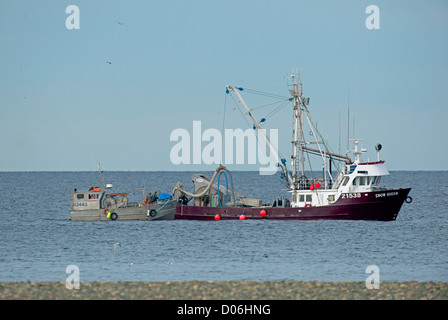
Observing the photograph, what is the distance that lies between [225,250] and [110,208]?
64.9 ft

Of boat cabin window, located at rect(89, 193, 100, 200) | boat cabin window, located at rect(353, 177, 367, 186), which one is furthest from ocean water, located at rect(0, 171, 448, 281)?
boat cabin window, located at rect(353, 177, 367, 186)

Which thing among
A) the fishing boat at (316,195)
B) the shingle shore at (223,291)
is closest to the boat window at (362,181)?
the fishing boat at (316,195)

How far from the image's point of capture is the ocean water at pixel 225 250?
35781mm

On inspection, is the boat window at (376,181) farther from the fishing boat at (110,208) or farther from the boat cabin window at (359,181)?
the fishing boat at (110,208)

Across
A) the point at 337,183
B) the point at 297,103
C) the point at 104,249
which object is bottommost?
the point at 104,249

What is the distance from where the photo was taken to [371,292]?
2600cm

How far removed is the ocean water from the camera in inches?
1409

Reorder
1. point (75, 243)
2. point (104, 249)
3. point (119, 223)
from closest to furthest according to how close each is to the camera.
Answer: point (104, 249), point (75, 243), point (119, 223)

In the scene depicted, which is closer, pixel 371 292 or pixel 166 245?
pixel 371 292

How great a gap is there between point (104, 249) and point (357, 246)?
52.6 feet

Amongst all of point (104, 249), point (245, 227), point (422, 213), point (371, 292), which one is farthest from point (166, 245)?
point (422, 213)

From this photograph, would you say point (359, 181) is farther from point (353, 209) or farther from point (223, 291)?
point (223, 291)

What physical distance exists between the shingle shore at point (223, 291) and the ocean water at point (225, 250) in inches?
A: 238
